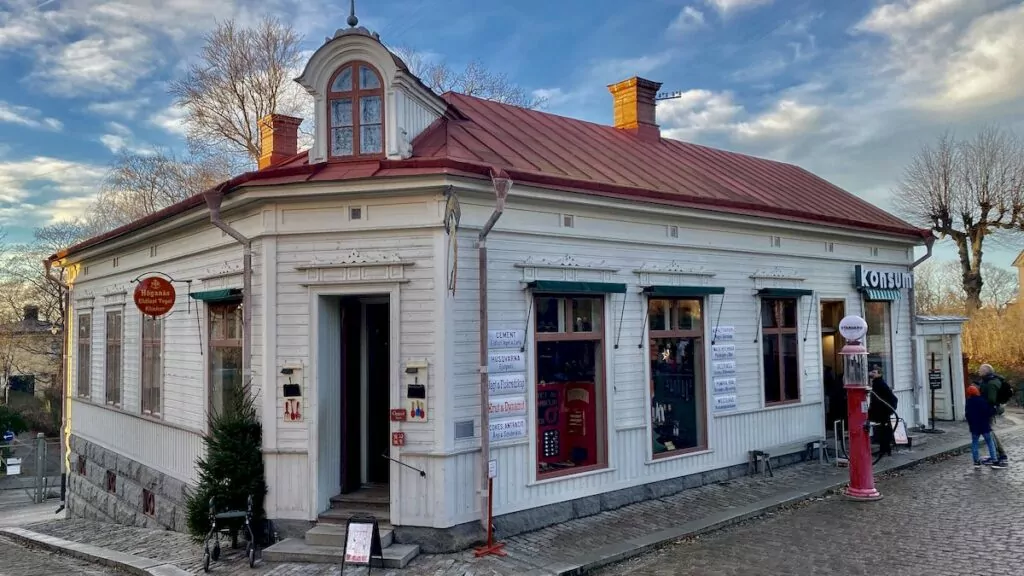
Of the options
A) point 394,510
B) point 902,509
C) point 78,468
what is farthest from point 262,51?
point 902,509

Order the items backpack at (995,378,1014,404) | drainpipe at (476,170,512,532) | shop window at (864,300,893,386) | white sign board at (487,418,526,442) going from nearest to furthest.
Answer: drainpipe at (476,170,512,532) → white sign board at (487,418,526,442) → backpack at (995,378,1014,404) → shop window at (864,300,893,386)

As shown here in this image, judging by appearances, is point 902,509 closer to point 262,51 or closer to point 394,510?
point 394,510

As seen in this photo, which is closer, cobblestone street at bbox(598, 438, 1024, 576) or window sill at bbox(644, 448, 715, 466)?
cobblestone street at bbox(598, 438, 1024, 576)

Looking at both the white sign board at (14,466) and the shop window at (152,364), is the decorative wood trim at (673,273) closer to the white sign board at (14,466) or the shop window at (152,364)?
the shop window at (152,364)

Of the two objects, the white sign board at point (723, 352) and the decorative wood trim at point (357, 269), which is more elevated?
the decorative wood trim at point (357, 269)

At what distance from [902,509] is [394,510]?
672cm

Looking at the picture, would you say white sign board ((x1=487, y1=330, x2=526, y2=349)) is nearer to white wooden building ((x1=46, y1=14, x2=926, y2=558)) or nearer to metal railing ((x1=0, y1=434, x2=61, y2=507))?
white wooden building ((x1=46, y1=14, x2=926, y2=558))

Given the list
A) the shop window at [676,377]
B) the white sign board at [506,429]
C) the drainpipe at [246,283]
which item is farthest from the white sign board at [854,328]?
the drainpipe at [246,283]

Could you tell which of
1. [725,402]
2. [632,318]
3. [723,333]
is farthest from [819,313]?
[632,318]

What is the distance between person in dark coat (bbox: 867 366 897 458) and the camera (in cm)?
1224

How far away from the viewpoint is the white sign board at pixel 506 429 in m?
8.26

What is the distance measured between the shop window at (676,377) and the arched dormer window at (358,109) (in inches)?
177

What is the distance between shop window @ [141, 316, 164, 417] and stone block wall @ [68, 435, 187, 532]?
107 cm

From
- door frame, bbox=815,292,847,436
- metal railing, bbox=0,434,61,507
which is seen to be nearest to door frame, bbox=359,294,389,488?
door frame, bbox=815,292,847,436
